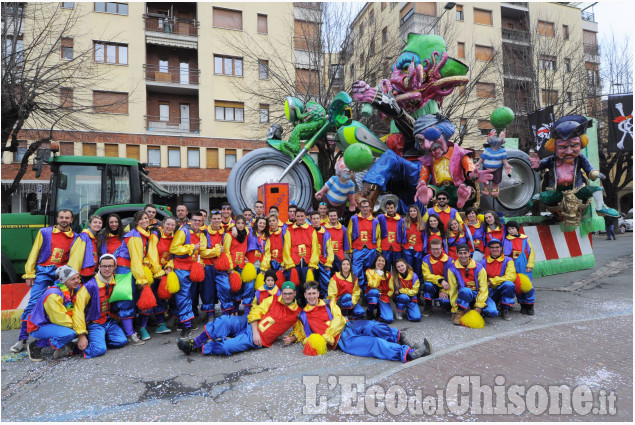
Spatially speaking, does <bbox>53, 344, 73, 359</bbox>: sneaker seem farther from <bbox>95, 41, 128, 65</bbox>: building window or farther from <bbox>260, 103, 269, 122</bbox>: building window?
<bbox>95, 41, 128, 65</bbox>: building window

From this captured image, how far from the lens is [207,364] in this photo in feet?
12.6

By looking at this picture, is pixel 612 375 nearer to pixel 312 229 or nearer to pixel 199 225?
pixel 312 229

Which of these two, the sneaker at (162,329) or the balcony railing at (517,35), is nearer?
the sneaker at (162,329)

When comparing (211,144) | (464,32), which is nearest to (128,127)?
(211,144)

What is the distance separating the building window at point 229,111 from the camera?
890 inches

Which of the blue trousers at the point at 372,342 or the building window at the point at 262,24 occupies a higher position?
the building window at the point at 262,24

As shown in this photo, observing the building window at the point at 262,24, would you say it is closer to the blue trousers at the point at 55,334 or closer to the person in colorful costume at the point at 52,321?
the person in colorful costume at the point at 52,321

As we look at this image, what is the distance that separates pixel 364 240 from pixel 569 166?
174 inches

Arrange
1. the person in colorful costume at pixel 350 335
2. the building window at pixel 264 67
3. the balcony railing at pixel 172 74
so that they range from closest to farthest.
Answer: the person in colorful costume at pixel 350 335, the building window at pixel 264 67, the balcony railing at pixel 172 74

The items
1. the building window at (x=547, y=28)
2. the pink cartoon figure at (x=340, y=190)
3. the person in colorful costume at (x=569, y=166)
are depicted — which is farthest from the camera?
the building window at (x=547, y=28)

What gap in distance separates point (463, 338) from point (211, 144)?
19974 mm

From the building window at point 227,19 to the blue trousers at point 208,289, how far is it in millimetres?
20789

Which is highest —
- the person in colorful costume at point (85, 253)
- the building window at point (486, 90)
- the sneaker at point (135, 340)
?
the building window at point (486, 90)

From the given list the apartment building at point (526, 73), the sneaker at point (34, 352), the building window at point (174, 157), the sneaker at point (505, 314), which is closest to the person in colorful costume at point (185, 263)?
the sneaker at point (34, 352)
